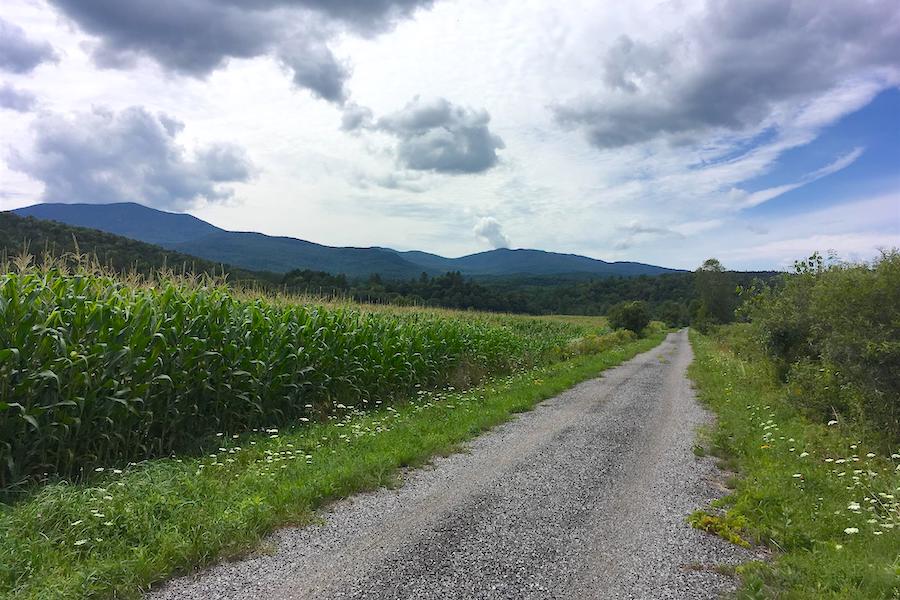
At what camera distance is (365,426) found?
28.7 ft

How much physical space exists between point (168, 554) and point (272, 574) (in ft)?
2.69

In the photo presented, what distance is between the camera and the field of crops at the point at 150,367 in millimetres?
5582

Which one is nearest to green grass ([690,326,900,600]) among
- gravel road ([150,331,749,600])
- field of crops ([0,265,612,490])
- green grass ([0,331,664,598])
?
gravel road ([150,331,749,600])

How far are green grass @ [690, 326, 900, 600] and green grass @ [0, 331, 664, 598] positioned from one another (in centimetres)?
384

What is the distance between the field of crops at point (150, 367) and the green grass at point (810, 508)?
6723 mm

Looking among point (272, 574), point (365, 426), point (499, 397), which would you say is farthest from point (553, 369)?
point (272, 574)

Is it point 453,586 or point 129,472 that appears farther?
point 129,472

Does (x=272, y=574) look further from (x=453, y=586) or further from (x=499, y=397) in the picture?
(x=499, y=397)

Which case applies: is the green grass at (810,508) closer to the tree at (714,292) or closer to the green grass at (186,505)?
the green grass at (186,505)

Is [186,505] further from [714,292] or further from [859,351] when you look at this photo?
[714,292]

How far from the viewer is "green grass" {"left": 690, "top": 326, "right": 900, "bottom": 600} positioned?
386cm

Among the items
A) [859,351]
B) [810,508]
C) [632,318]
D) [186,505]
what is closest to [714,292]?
[632,318]

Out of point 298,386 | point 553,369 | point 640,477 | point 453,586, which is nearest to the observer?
point 453,586

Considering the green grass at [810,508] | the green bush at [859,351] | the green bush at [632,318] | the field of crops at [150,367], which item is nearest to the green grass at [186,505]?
the field of crops at [150,367]
